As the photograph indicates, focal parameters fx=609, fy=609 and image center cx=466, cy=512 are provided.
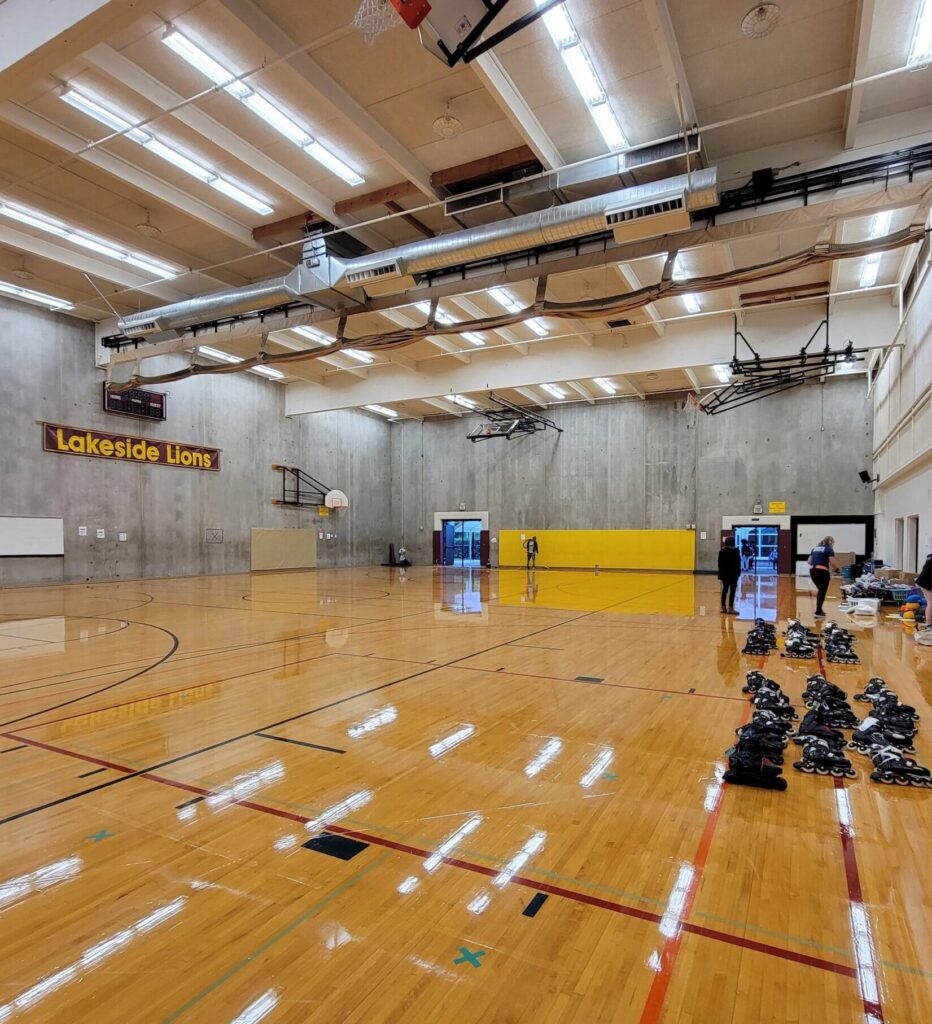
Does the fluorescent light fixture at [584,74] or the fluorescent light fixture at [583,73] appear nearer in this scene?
the fluorescent light fixture at [584,74]

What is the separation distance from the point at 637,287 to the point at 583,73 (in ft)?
21.9

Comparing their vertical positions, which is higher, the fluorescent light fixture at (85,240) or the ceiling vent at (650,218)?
the fluorescent light fixture at (85,240)

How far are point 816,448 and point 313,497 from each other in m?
19.0

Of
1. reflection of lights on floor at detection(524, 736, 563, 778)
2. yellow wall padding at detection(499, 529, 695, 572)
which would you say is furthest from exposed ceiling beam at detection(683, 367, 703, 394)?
reflection of lights on floor at detection(524, 736, 563, 778)

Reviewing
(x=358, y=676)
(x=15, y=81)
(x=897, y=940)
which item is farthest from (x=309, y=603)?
(x=897, y=940)

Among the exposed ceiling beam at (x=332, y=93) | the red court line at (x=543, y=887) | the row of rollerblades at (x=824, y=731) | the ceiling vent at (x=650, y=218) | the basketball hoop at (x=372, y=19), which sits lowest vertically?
the red court line at (x=543, y=887)

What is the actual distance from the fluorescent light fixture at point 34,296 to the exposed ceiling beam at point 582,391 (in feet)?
50.0

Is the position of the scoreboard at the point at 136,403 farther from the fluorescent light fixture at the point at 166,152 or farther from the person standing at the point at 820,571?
the person standing at the point at 820,571

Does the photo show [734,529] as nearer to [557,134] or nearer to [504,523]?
[504,523]

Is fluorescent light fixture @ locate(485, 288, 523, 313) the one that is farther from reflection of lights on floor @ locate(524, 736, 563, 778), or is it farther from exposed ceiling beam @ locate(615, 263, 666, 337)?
reflection of lights on floor @ locate(524, 736, 563, 778)

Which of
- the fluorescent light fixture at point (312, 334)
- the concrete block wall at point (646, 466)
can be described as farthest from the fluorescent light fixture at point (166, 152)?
the concrete block wall at point (646, 466)

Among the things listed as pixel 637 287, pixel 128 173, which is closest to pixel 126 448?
pixel 128 173

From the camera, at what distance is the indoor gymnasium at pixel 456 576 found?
211 cm

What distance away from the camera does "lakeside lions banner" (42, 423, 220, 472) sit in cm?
1638
